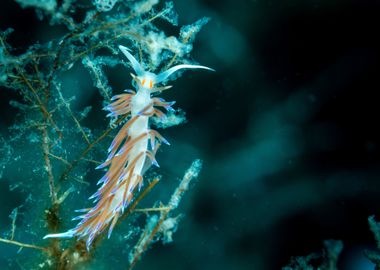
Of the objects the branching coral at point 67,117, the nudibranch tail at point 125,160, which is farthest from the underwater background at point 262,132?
the nudibranch tail at point 125,160

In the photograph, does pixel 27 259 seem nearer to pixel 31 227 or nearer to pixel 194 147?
pixel 31 227

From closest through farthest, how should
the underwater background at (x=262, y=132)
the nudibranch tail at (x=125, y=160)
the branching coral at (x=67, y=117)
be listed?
1. the branching coral at (x=67, y=117)
2. the nudibranch tail at (x=125, y=160)
3. the underwater background at (x=262, y=132)

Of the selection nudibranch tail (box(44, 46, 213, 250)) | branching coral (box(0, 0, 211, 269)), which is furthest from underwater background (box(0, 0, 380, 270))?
nudibranch tail (box(44, 46, 213, 250))

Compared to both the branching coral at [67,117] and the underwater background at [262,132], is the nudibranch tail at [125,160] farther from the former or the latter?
the underwater background at [262,132]

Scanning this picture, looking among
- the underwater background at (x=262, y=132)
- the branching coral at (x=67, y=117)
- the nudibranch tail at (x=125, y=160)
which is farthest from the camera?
the underwater background at (x=262, y=132)

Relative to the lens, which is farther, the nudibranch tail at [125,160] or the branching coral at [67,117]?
the nudibranch tail at [125,160]

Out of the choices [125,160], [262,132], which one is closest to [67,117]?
[125,160]

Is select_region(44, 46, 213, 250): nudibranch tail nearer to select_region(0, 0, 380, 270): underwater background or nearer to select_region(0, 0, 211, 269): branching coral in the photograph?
select_region(0, 0, 211, 269): branching coral

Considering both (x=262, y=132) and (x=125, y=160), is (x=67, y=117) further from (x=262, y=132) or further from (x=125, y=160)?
(x=262, y=132)

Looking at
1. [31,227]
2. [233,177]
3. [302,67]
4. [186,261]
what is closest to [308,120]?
[302,67]
